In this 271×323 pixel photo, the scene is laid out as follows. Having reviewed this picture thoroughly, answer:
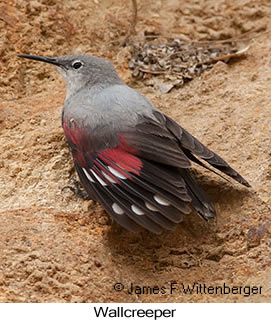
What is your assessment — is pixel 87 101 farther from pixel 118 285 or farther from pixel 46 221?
pixel 118 285

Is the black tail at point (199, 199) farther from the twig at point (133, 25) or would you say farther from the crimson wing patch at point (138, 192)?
the twig at point (133, 25)

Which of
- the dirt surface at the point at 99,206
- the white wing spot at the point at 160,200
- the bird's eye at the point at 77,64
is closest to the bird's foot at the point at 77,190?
the dirt surface at the point at 99,206

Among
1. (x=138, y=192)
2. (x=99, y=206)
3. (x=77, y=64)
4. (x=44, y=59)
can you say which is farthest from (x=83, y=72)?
(x=138, y=192)

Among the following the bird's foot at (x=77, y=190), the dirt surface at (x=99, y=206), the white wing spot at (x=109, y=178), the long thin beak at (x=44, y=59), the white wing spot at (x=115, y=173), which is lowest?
the bird's foot at (x=77, y=190)

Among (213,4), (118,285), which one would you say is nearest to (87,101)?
(118,285)

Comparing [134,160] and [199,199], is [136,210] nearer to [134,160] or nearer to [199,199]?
[134,160]

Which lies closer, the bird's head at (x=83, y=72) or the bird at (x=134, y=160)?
the bird at (x=134, y=160)
